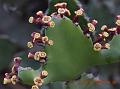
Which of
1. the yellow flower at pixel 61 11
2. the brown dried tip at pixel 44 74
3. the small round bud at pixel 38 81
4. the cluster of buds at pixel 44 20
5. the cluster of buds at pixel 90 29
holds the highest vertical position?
the yellow flower at pixel 61 11

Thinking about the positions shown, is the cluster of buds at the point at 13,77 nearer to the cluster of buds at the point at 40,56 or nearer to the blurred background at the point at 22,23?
the cluster of buds at the point at 40,56

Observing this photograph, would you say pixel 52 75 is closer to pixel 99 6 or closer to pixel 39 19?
pixel 39 19

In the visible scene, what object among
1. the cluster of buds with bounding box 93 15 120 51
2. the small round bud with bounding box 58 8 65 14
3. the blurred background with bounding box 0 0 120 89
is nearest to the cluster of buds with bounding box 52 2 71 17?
the small round bud with bounding box 58 8 65 14

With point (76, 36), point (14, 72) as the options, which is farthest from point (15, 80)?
point (76, 36)

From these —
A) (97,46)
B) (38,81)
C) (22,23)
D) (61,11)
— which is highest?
(22,23)

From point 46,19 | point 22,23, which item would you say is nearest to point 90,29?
point 46,19

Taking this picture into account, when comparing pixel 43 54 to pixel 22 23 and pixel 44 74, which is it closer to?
pixel 44 74

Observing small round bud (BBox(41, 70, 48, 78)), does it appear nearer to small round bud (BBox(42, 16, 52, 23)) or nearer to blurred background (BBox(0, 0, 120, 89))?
small round bud (BBox(42, 16, 52, 23))

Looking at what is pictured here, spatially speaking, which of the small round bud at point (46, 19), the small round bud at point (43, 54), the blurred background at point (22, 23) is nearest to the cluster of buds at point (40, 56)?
the small round bud at point (43, 54)

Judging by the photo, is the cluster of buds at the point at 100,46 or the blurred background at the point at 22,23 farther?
the blurred background at the point at 22,23
